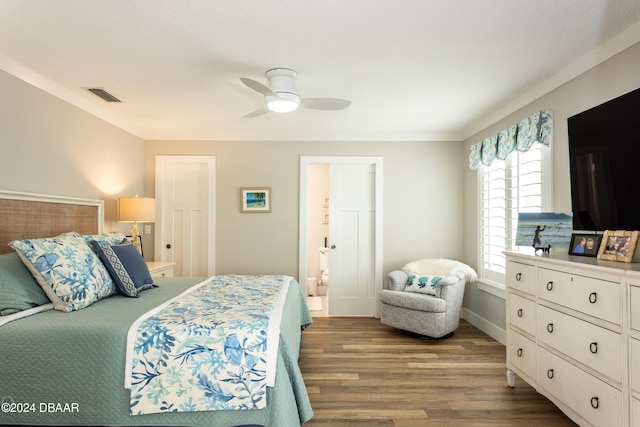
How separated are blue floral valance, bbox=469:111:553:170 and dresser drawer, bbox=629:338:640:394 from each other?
6.23 feet

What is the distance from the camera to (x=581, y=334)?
82.5 inches

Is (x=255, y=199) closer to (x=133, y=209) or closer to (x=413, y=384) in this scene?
(x=133, y=209)

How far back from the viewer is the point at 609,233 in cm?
233

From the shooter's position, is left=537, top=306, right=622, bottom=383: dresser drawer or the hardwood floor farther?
the hardwood floor

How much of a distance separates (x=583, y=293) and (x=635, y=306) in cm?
34

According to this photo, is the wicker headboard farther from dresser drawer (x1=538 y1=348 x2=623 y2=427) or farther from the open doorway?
dresser drawer (x1=538 y1=348 x2=623 y2=427)

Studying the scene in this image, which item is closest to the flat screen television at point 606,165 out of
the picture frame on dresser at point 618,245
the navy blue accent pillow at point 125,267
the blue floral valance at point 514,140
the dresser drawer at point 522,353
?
the picture frame on dresser at point 618,245

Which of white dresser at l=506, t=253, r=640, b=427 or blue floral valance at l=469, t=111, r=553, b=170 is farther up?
blue floral valance at l=469, t=111, r=553, b=170

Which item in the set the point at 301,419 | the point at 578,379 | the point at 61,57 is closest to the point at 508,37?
the point at 578,379

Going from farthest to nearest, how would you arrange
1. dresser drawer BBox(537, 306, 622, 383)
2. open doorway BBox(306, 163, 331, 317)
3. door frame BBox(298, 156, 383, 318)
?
open doorway BBox(306, 163, 331, 317)
door frame BBox(298, 156, 383, 318)
dresser drawer BBox(537, 306, 622, 383)

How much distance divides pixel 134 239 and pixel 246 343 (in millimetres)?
2928

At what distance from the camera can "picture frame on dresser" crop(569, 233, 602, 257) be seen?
2.43 meters

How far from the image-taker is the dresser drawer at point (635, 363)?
67.9 inches

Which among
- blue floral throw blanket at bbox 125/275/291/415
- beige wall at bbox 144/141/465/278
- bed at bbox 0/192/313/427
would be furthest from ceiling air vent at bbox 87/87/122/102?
blue floral throw blanket at bbox 125/275/291/415
